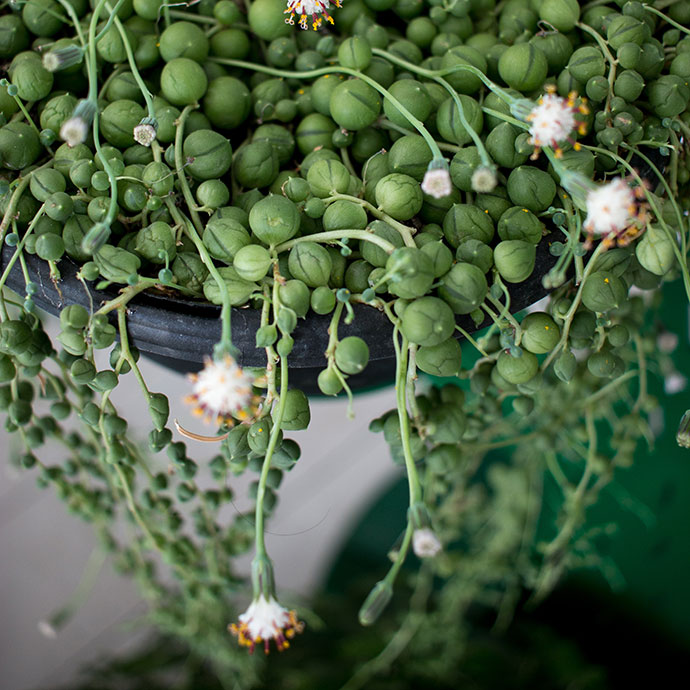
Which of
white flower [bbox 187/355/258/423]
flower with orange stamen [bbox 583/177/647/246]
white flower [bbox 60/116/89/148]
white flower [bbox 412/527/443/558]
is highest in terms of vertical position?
white flower [bbox 60/116/89/148]

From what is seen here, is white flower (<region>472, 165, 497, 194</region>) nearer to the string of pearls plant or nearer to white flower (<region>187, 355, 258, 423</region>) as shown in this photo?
the string of pearls plant

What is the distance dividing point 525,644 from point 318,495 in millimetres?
424

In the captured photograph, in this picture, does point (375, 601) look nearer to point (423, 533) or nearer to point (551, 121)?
point (423, 533)

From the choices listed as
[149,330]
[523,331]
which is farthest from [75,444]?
[523,331]

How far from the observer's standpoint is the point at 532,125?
30 cm

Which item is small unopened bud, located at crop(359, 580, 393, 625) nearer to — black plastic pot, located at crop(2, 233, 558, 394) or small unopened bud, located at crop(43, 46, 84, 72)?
black plastic pot, located at crop(2, 233, 558, 394)

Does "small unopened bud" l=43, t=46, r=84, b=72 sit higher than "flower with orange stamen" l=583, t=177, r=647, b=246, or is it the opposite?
"small unopened bud" l=43, t=46, r=84, b=72

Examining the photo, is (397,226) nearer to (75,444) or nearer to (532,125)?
(532,125)

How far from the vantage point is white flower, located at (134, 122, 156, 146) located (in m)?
0.31

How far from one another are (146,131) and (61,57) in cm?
4

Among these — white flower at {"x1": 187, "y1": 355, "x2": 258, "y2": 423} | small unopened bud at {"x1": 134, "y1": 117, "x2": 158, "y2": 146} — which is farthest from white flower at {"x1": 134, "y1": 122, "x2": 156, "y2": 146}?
white flower at {"x1": 187, "y1": 355, "x2": 258, "y2": 423}

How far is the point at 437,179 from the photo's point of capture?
0.28m

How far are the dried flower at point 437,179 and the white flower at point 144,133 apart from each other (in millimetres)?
119

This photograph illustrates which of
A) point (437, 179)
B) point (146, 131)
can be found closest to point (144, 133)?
point (146, 131)
